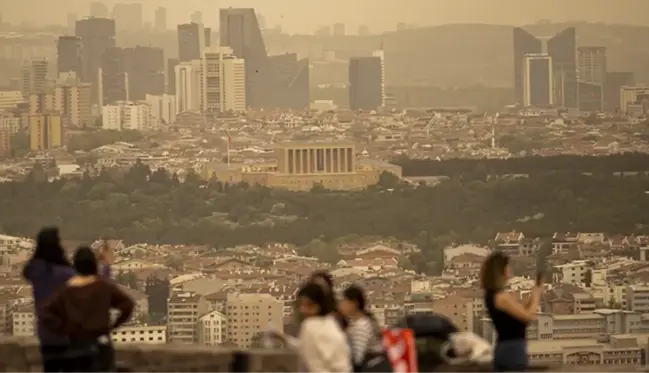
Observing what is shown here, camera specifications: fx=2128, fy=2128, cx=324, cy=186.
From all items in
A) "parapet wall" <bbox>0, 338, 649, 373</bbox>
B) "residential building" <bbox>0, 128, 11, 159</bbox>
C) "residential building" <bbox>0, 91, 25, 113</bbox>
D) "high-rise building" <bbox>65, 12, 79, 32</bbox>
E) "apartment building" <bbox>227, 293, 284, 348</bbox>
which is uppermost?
"high-rise building" <bbox>65, 12, 79, 32</bbox>

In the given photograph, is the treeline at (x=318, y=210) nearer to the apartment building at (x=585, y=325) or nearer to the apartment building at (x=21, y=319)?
the apartment building at (x=585, y=325)

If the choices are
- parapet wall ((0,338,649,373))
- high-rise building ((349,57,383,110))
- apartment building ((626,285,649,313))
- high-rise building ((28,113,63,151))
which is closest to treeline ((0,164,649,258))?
high-rise building ((28,113,63,151))

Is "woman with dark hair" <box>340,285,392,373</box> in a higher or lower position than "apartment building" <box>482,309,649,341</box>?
higher

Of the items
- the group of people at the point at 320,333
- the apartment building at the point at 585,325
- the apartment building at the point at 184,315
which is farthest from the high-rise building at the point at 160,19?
the group of people at the point at 320,333

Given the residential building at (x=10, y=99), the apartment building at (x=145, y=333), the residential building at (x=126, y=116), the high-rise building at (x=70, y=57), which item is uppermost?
the high-rise building at (x=70, y=57)

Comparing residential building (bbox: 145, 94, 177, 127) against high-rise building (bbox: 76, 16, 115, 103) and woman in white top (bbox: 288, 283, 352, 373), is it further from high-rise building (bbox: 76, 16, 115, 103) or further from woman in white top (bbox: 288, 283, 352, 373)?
woman in white top (bbox: 288, 283, 352, 373)

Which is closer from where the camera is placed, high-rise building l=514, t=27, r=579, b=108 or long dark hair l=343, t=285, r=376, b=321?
long dark hair l=343, t=285, r=376, b=321
